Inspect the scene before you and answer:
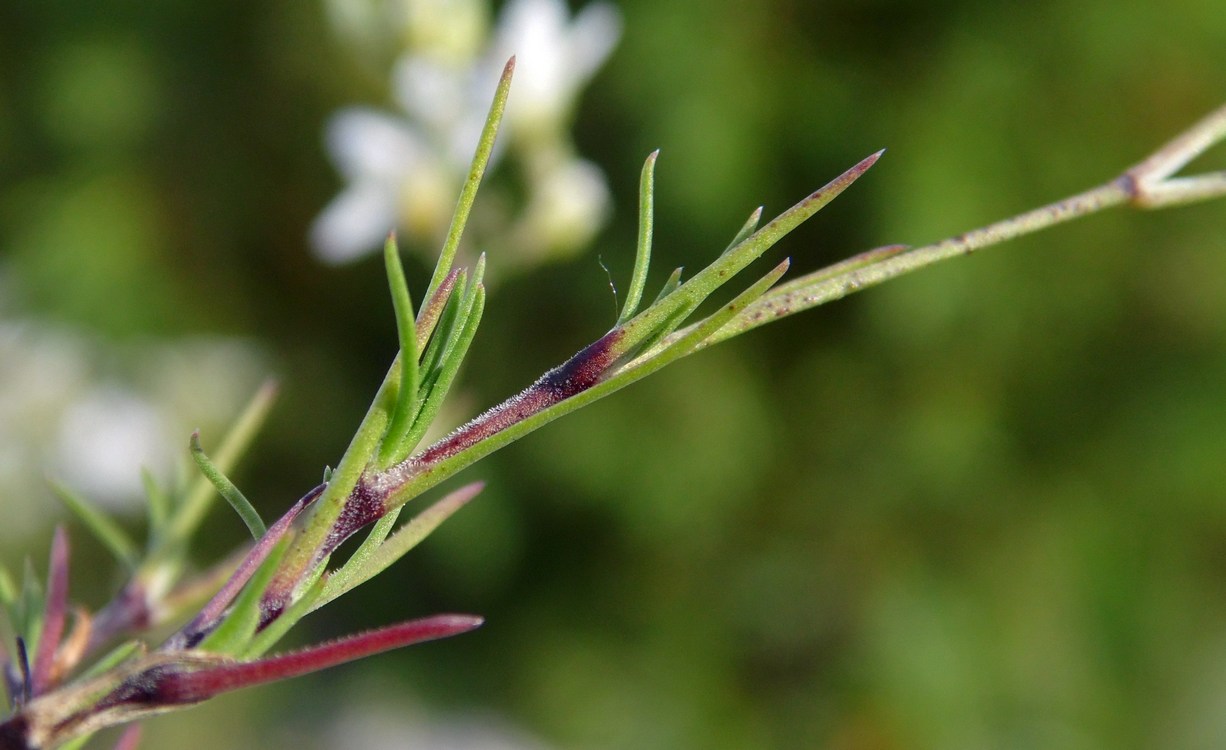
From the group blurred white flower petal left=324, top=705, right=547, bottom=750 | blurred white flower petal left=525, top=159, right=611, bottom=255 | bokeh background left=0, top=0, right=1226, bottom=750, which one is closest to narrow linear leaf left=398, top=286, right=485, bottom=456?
blurred white flower petal left=525, top=159, right=611, bottom=255

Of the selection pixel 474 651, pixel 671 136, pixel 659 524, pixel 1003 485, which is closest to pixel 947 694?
pixel 1003 485

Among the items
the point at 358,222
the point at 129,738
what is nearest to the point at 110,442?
the point at 358,222

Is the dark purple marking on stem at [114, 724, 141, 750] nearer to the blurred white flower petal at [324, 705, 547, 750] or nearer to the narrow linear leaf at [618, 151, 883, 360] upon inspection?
the narrow linear leaf at [618, 151, 883, 360]

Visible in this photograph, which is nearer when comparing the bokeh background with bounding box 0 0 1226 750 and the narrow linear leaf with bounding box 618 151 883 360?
the narrow linear leaf with bounding box 618 151 883 360

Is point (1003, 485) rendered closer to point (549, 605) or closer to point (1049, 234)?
point (1049, 234)

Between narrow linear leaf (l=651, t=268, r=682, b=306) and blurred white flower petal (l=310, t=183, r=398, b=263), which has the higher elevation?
blurred white flower petal (l=310, t=183, r=398, b=263)

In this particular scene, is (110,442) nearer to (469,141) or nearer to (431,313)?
(469,141)
